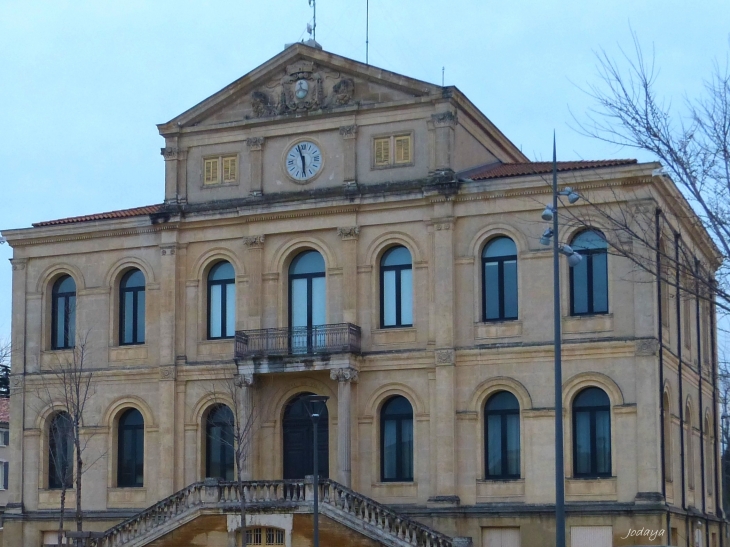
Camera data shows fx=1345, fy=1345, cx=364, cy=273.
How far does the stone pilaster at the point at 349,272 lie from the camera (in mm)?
40500

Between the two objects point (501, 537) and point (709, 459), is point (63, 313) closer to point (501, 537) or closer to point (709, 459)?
point (501, 537)

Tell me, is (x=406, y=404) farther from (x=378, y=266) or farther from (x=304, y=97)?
(x=304, y=97)

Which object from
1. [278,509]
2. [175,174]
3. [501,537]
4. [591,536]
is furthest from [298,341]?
[591,536]

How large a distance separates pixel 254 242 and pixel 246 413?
17.7 feet

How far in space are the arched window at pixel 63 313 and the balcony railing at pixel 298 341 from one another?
23.3ft

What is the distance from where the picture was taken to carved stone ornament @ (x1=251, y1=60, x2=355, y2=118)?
41656 millimetres

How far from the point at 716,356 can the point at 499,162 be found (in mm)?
10700

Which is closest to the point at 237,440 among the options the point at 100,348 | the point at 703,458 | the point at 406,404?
the point at 406,404

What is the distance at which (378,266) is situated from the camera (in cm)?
4075

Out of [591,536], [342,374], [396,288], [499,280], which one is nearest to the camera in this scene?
[591,536]

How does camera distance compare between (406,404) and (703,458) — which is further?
(703,458)

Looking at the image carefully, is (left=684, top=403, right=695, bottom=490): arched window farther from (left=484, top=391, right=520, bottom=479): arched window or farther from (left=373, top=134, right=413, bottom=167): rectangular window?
(left=373, top=134, right=413, bottom=167): rectangular window

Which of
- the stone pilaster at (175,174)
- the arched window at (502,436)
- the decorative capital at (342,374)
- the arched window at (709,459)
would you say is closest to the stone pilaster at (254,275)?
the stone pilaster at (175,174)

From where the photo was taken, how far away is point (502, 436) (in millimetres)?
38688
